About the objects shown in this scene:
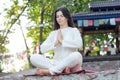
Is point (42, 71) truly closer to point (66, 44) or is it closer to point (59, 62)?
point (59, 62)

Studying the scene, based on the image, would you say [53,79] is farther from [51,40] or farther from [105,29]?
[105,29]

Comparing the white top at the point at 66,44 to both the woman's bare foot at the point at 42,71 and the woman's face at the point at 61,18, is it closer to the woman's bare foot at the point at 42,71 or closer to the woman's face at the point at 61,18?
the woman's face at the point at 61,18

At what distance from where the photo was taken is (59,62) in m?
4.63

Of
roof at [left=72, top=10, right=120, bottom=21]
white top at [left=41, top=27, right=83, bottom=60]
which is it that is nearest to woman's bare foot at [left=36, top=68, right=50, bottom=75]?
white top at [left=41, top=27, right=83, bottom=60]

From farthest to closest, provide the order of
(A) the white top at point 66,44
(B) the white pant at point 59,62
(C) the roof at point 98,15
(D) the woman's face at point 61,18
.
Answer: (C) the roof at point 98,15 → (D) the woman's face at point 61,18 → (A) the white top at point 66,44 → (B) the white pant at point 59,62

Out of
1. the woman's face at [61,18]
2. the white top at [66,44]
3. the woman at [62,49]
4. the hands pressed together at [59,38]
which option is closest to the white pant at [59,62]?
the woman at [62,49]

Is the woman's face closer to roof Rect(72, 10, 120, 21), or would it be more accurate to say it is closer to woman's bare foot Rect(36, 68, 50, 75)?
woman's bare foot Rect(36, 68, 50, 75)

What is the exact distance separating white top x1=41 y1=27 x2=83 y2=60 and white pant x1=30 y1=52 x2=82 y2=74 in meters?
0.21

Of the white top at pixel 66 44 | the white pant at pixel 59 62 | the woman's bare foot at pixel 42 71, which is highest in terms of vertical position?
the white top at pixel 66 44

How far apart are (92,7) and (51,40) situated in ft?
21.5

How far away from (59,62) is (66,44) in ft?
0.99

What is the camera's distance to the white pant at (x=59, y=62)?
451cm

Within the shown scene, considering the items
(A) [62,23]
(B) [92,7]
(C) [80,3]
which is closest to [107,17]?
(B) [92,7]

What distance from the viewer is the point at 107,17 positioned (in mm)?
10672
